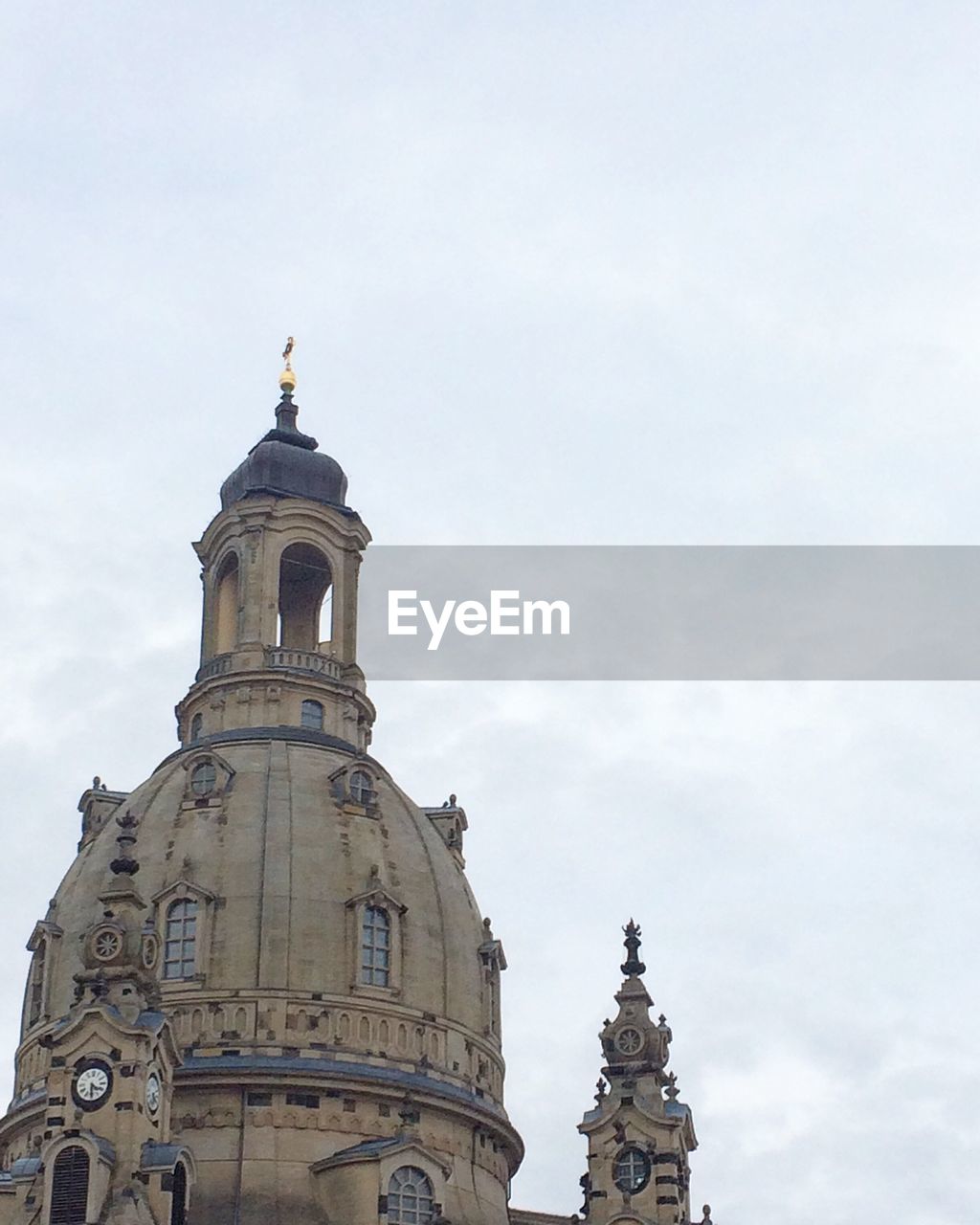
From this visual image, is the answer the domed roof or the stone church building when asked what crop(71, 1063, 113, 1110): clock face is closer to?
the stone church building

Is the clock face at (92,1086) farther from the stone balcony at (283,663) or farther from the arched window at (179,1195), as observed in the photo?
the stone balcony at (283,663)

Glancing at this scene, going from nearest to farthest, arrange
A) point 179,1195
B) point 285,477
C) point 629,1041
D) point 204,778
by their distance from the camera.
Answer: point 179,1195 → point 629,1041 → point 204,778 → point 285,477

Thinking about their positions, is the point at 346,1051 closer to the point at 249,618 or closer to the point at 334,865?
the point at 334,865

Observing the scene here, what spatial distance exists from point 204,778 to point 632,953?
1659 cm

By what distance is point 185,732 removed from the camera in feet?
275

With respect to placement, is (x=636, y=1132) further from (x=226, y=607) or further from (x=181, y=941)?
(x=226, y=607)

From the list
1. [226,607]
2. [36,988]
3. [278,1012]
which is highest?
[226,607]

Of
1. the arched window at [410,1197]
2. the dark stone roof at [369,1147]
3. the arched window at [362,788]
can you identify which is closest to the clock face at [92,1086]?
the dark stone roof at [369,1147]

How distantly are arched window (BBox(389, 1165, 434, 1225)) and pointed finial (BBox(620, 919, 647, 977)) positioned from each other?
1316 cm

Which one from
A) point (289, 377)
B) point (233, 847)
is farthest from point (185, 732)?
point (289, 377)

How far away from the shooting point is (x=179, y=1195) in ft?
211

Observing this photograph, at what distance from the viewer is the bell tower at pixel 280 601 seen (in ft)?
268

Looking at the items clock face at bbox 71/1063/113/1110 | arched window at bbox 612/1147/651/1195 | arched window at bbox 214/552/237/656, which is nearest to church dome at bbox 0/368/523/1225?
clock face at bbox 71/1063/113/1110

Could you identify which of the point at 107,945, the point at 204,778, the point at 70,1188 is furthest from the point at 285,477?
the point at 70,1188
